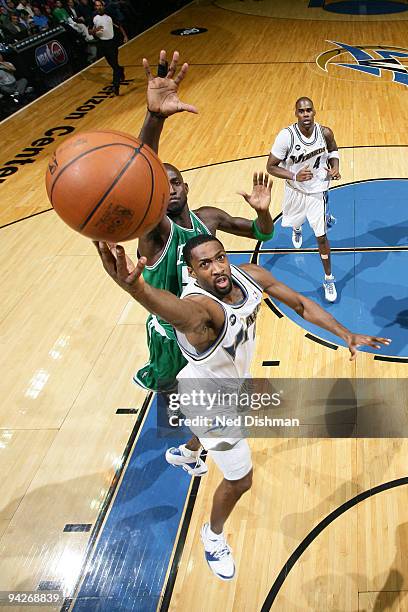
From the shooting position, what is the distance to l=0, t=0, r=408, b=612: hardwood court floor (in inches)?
136

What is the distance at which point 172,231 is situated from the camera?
3701 millimetres

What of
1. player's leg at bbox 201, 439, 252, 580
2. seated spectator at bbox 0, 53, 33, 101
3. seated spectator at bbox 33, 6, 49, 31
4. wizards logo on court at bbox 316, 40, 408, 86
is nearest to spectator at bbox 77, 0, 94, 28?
seated spectator at bbox 33, 6, 49, 31

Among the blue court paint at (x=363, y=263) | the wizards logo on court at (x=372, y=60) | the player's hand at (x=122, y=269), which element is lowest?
the wizards logo on court at (x=372, y=60)

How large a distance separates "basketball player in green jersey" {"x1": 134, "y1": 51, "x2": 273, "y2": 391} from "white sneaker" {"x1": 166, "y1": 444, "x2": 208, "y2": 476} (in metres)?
0.46

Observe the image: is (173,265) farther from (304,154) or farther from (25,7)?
(25,7)

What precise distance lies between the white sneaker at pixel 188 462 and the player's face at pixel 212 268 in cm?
150

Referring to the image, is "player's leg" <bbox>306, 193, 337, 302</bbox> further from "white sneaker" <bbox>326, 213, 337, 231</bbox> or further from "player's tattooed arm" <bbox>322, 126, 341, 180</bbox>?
"white sneaker" <bbox>326, 213, 337, 231</bbox>

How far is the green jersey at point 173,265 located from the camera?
3.70m

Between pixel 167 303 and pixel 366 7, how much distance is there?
768 inches

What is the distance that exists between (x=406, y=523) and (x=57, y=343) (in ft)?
11.1

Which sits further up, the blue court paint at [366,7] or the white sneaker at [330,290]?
the white sneaker at [330,290]

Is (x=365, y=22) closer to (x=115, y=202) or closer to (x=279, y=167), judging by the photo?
(x=279, y=167)

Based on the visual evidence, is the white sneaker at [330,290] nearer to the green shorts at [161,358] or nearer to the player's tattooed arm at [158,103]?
the green shorts at [161,358]

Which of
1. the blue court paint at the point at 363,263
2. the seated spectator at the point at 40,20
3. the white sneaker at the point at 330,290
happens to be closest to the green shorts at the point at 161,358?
the blue court paint at the point at 363,263
